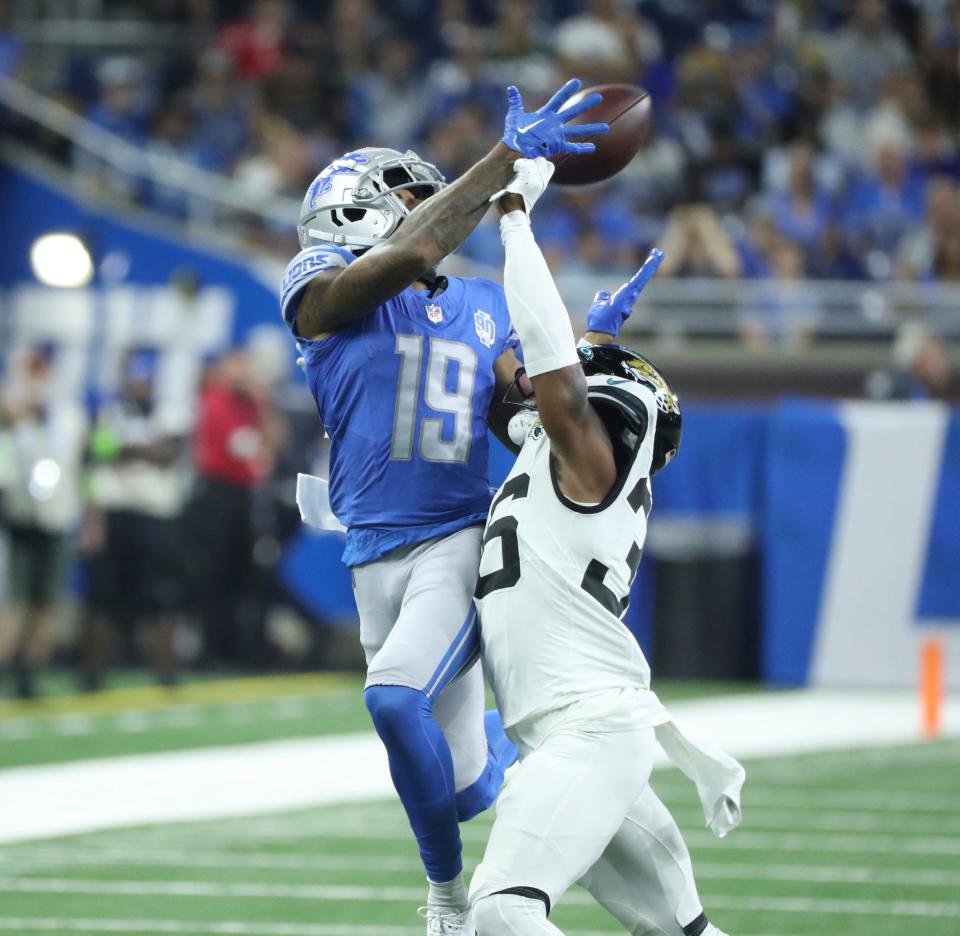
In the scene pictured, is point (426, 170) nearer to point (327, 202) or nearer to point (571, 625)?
point (327, 202)

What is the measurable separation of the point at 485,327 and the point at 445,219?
18.8 inches

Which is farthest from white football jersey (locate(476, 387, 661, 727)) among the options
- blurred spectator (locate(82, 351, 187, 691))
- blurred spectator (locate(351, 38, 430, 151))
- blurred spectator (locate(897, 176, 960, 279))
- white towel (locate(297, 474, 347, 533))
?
blurred spectator (locate(351, 38, 430, 151))

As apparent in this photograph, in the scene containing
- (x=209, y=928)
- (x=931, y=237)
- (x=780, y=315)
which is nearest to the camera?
(x=209, y=928)

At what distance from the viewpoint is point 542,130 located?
3.79m

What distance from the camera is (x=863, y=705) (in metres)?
9.66

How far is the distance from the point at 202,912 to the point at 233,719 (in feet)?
13.8

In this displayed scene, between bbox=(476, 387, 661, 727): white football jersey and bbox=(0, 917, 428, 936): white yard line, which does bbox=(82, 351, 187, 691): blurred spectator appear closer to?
bbox=(0, 917, 428, 936): white yard line

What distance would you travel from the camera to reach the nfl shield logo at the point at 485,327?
434cm

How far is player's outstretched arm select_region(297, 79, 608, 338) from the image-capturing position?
150 inches

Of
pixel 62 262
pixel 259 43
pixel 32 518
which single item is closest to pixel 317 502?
pixel 32 518

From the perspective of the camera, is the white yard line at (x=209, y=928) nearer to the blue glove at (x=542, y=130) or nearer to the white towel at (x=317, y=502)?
the white towel at (x=317, y=502)

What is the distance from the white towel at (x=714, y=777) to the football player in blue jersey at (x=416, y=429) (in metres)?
0.52

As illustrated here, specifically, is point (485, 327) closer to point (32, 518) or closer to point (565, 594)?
point (565, 594)

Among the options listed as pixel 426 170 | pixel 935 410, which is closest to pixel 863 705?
pixel 935 410
